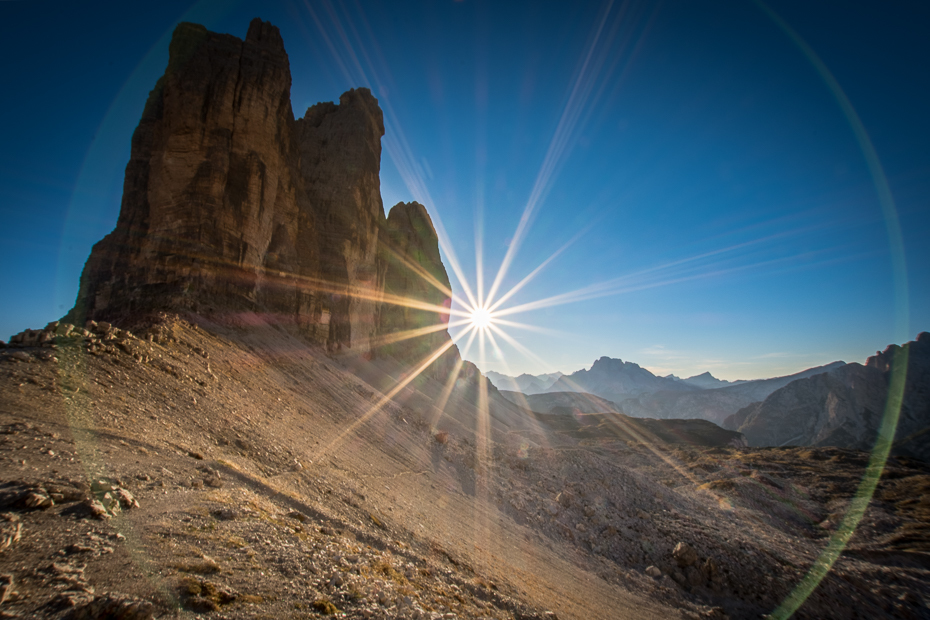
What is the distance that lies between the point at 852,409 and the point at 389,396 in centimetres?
8999

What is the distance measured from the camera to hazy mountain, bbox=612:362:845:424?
15475 centimetres

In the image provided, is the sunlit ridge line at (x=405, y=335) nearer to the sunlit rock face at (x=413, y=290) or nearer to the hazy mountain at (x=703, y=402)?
the sunlit rock face at (x=413, y=290)

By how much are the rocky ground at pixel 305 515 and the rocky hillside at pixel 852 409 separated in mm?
51470

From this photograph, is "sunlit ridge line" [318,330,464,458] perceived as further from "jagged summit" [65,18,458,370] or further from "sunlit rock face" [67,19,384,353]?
"sunlit rock face" [67,19,384,353]

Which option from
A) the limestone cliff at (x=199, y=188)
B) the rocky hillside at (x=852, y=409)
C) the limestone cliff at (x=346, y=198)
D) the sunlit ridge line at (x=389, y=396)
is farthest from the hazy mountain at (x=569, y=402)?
the limestone cliff at (x=199, y=188)

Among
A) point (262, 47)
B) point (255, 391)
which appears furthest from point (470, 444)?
point (262, 47)

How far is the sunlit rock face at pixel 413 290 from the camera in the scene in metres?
49.0

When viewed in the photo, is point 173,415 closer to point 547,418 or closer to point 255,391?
point 255,391

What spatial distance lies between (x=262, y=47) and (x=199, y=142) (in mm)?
8430

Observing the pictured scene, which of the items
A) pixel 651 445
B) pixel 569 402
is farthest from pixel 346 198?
pixel 569 402

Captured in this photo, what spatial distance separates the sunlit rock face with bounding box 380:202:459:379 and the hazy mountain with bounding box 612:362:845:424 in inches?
5773

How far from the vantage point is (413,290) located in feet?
181

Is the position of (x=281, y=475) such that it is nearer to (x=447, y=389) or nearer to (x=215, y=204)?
(x=215, y=204)

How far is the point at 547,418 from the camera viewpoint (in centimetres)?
8681
